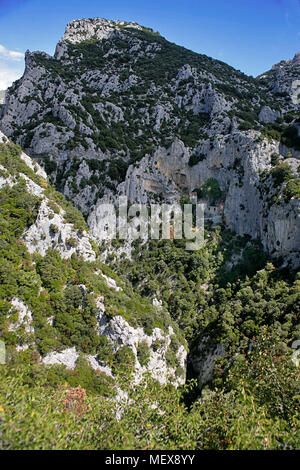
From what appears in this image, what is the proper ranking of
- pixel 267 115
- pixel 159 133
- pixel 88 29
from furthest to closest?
pixel 88 29
pixel 159 133
pixel 267 115

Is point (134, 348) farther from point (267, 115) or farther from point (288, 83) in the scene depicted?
point (288, 83)

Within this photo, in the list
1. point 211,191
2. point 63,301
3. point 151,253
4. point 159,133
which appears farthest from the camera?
point 159,133

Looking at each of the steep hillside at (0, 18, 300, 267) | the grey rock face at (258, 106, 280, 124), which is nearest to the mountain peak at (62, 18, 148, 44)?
the steep hillside at (0, 18, 300, 267)

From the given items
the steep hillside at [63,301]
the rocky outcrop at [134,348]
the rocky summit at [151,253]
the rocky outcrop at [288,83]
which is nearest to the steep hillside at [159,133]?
the rocky summit at [151,253]

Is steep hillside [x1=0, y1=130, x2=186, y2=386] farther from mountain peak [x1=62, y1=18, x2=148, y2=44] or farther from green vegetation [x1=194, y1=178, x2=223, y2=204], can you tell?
mountain peak [x1=62, y1=18, x2=148, y2=44]

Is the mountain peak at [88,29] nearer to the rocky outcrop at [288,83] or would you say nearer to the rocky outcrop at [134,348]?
the rocky outcrop at [288,83]

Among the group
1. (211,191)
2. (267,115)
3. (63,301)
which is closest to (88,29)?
(267,115)
